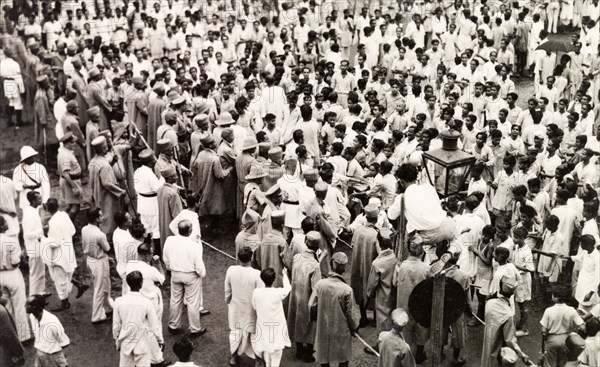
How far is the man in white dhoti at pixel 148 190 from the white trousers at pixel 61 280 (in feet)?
5.13

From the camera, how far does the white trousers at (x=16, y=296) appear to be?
386 inches

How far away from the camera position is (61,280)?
10.8 meters

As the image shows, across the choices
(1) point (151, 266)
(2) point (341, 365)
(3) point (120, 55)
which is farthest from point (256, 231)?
(3) point (120, 55)

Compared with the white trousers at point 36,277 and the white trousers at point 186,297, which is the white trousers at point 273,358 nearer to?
the white trousers at point 186,297

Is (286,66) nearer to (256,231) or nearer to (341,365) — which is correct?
(256,231)

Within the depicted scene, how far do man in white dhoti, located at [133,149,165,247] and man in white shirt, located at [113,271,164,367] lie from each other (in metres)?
3.01

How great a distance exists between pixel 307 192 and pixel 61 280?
3.81m

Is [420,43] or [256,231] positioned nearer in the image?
[256,231]

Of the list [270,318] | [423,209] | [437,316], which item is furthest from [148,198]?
[437,316]

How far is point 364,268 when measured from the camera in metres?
10.1

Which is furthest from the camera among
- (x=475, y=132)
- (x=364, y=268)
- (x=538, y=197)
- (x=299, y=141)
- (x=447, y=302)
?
(x=475, y=132)

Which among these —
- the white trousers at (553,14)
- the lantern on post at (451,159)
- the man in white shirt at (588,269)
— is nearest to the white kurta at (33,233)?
the lantern on post at (451,159)

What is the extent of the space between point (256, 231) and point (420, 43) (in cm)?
1162

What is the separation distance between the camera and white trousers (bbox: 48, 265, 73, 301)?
10.6 meters
